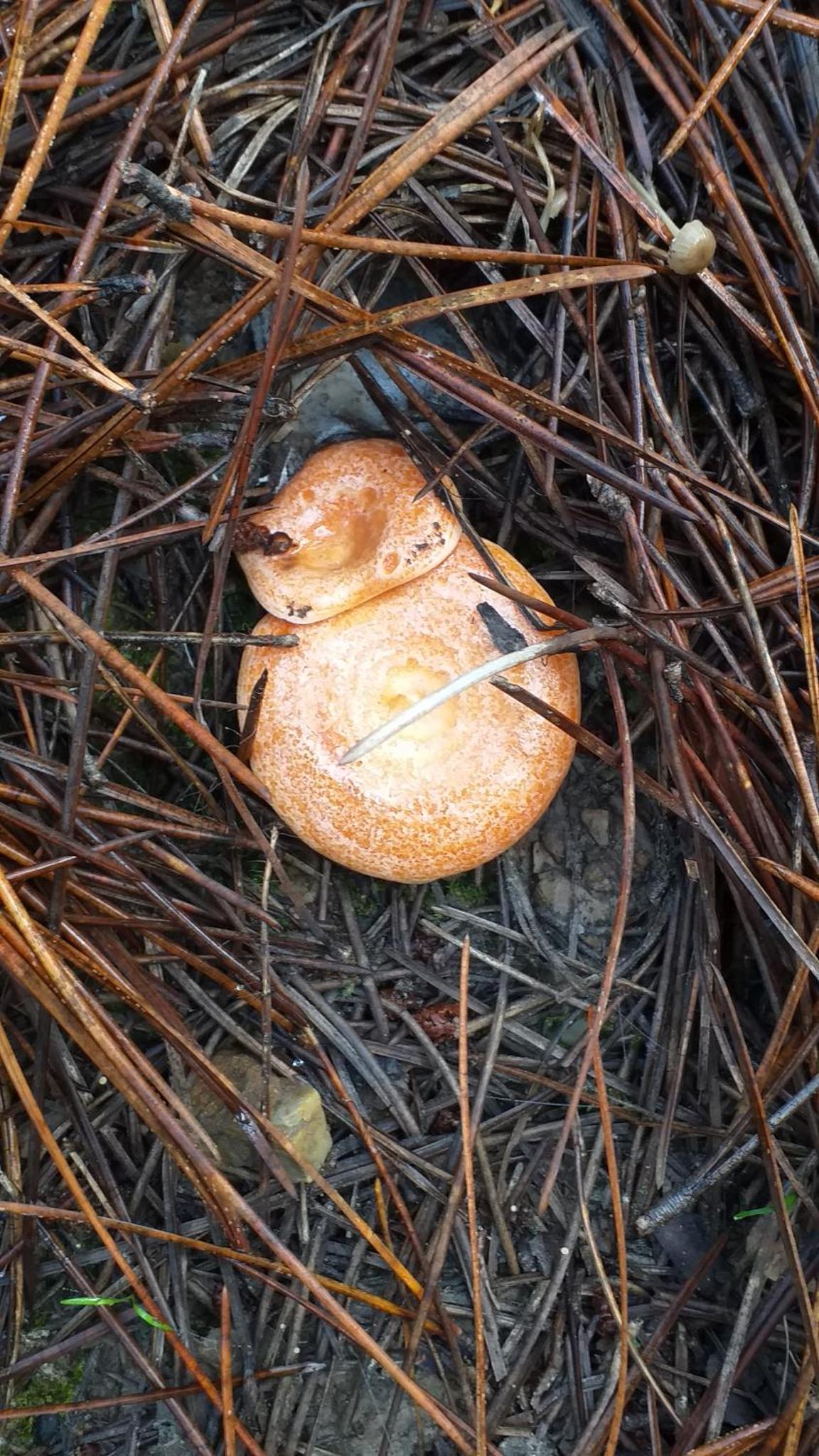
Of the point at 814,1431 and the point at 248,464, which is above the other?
the point at 248,464

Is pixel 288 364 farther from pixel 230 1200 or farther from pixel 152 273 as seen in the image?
pixel 230 1200

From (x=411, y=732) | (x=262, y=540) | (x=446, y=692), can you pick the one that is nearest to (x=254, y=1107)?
(x=411, y=732)

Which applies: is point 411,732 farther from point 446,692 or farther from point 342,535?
point 342,535

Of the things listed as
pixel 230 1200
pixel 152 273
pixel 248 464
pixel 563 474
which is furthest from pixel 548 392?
pixel 230 1200

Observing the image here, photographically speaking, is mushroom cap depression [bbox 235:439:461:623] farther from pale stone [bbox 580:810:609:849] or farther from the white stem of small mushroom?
pale stone [bbox 580:810:609:849]

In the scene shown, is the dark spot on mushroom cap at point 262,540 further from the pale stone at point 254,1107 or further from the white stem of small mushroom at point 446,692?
the pale stone at point 254,1107
